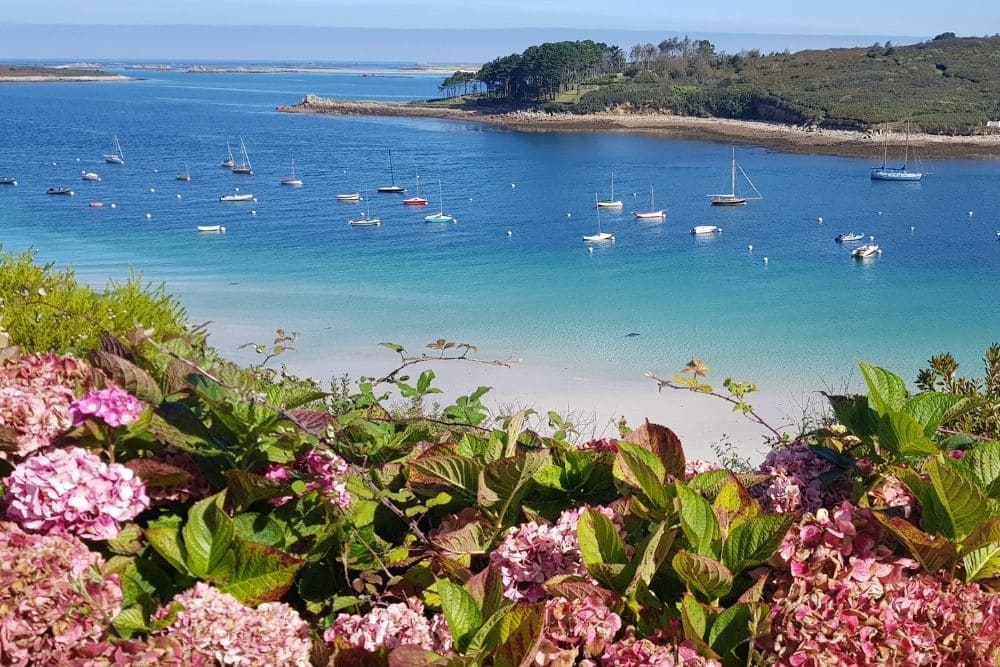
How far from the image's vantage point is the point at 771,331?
2542 cm

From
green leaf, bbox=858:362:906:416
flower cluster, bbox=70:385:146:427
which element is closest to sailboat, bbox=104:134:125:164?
flower cluster, bbox=70:385:146:427

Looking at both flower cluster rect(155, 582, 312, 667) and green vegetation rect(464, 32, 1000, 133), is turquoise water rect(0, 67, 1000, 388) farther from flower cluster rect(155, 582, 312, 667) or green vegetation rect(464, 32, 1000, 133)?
green vegetation rect(464, 32, 1000, 133)

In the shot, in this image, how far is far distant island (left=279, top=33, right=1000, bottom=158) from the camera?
78.1 metres

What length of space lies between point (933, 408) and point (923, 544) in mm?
400

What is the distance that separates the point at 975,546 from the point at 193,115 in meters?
115

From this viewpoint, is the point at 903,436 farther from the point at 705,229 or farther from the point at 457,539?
the point at 705,229

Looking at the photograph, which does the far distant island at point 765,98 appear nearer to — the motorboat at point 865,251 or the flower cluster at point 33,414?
the motorboat at point 865,251

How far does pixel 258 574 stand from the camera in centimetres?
163

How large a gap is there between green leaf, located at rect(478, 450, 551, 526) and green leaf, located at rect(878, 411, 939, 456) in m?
0.65

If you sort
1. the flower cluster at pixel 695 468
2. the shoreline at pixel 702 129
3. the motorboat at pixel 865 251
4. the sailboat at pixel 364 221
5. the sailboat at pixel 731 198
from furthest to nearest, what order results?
the shoreline at pixel 702 129 → the sailboat at pixel 731 198 → the sailboat at pixel 364 221 → the motorboat at pixel 865 251 → the flower cluster at pixel 695 468

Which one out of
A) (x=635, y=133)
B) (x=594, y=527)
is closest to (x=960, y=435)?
(x=594, y=527)

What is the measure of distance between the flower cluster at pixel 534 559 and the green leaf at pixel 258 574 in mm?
381

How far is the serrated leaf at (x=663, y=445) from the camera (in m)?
1.92

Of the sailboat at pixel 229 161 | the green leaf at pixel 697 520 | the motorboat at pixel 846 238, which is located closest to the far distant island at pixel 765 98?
the sailboat at pixel 229 161
